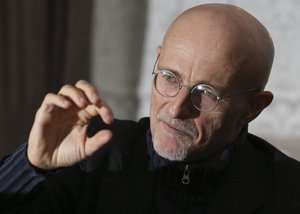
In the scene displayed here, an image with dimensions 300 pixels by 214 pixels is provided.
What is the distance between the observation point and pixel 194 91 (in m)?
1.49

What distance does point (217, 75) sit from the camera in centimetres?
149

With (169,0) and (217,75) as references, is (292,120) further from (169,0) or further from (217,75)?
(217,75)

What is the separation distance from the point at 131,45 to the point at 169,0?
402mm

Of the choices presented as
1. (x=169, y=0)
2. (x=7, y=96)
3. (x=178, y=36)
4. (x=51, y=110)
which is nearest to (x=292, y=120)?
(x=169, y=0)

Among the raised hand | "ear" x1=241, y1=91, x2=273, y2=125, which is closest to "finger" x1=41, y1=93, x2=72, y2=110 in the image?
the raised hand

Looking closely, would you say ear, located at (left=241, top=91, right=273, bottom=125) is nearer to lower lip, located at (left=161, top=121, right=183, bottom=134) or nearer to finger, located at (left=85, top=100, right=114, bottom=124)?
lower lip, located at (left=161, top=121, right=183, bottom=134)

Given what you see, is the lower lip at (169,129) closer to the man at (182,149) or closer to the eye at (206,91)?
the man at (182,149)

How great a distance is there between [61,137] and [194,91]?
37 centimetres

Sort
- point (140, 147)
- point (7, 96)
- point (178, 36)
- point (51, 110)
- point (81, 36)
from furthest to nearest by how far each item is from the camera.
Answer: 1. point (81, 36)
2. point (7, 96)
3. point (140, 147)
4. point (178, 36)
5. point (51, 110)

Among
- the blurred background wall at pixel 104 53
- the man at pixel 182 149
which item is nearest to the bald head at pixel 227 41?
the man at pixel 182 149

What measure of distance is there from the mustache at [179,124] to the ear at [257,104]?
20 cm

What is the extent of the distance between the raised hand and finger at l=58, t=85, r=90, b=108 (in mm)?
39

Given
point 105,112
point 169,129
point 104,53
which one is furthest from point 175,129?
point 104,53

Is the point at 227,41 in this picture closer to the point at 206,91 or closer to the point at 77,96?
the point at 206,91
